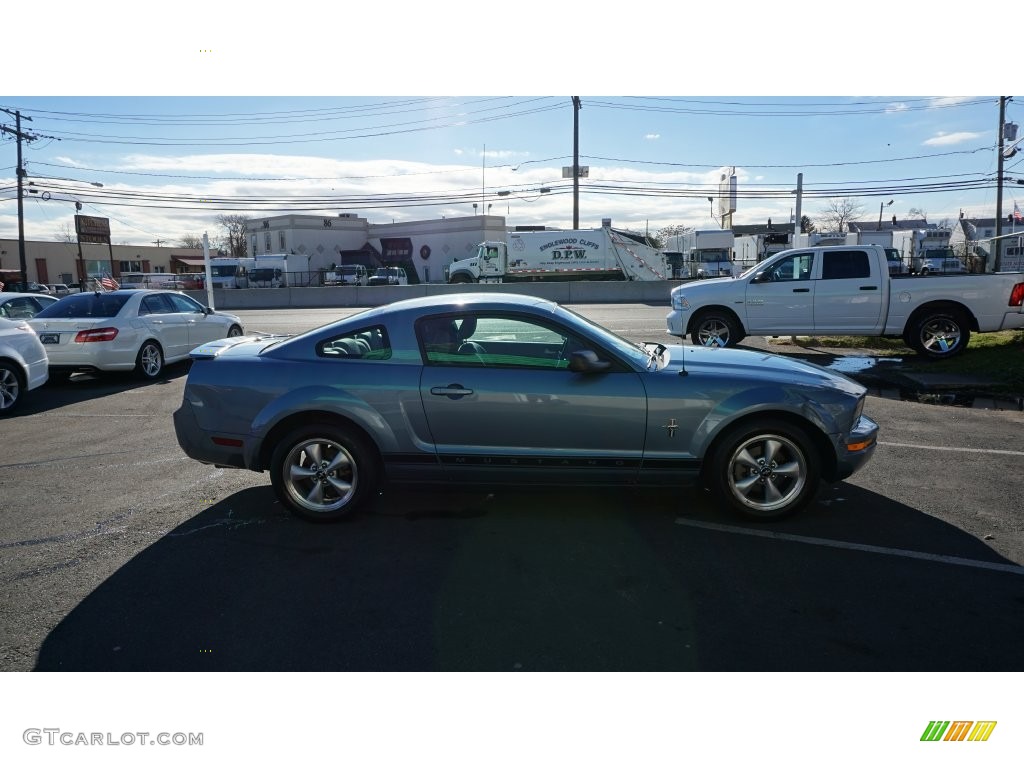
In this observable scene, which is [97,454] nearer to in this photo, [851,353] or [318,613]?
[318,613]

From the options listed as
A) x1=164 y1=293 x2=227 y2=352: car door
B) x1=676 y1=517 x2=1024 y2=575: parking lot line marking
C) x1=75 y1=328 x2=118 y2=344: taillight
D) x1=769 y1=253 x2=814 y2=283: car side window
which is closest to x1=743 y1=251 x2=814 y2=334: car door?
x1=769 y1=253 x2=814 y2=283: car side window

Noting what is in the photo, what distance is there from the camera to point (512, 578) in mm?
4012

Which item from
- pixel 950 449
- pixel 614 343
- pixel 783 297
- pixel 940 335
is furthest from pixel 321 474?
pixel 940 335

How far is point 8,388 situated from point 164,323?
113 inches

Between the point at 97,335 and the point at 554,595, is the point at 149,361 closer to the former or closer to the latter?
the point at 97,335

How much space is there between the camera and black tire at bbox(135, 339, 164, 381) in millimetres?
11273

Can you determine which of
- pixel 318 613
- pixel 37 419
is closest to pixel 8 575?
pixel 318 613

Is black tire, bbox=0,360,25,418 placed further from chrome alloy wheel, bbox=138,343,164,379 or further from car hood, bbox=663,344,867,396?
car hood, bbox=663,344,867,396

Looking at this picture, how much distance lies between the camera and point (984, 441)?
6773 millimetres

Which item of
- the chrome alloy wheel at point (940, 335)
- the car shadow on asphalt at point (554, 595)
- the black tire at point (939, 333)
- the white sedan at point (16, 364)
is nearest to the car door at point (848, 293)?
the black tire at point (939, 333)

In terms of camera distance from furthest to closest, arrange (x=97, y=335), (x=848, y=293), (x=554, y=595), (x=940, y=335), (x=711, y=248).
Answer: (x=711, y=248), (x=848, y=293), (x=940, y=335), (x=97, y=335), (x=554, y=595)

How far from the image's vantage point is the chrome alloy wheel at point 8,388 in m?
9.16

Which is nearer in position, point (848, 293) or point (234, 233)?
point (848, 293)

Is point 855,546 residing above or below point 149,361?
below
